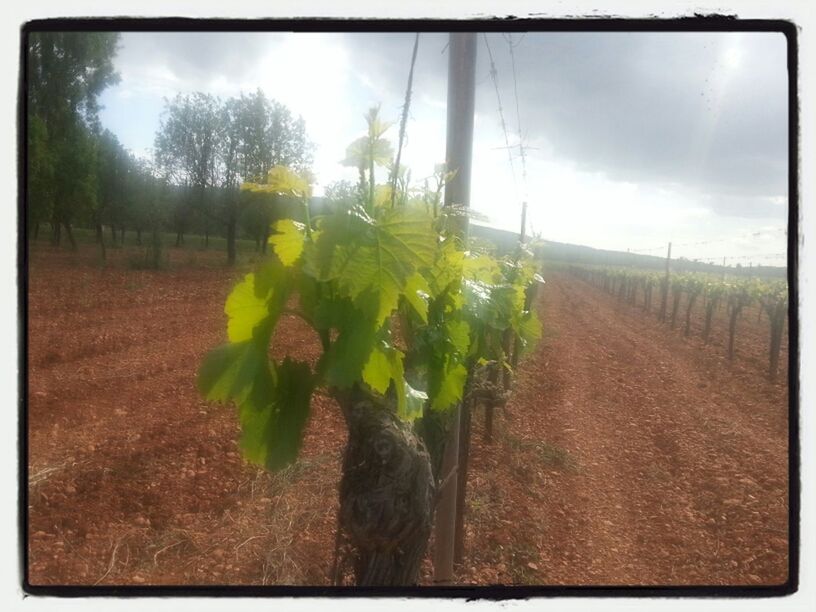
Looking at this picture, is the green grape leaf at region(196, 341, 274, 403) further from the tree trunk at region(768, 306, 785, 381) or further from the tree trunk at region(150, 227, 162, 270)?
the tree trunk at region(150, 227, 162, 270)

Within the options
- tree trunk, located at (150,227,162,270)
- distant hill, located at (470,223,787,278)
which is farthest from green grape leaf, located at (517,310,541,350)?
tree trunk, located at (150,227,162,270)

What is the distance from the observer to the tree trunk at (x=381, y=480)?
1630 millimetres

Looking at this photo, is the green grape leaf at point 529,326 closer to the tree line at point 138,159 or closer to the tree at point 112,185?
the tree line at point 138,159

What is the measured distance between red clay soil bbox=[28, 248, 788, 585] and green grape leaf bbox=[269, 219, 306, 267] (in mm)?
539

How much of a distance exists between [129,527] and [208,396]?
10.5ft

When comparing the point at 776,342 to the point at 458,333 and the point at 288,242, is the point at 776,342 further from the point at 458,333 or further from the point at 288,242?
the point at 288,242

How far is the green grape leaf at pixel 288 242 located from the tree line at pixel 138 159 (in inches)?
5.4

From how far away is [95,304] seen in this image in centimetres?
1158

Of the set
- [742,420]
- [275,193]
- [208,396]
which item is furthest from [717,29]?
[742,420]

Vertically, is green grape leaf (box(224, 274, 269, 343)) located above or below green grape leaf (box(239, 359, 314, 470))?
above

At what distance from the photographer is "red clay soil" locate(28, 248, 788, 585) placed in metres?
3.41

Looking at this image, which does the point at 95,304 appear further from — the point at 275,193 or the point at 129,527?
the point at 275,193

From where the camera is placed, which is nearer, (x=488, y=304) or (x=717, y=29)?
(x=717, y=29)

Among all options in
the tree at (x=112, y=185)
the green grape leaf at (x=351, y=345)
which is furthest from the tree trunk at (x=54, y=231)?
the green grape leaf at (x=351, y=345)
